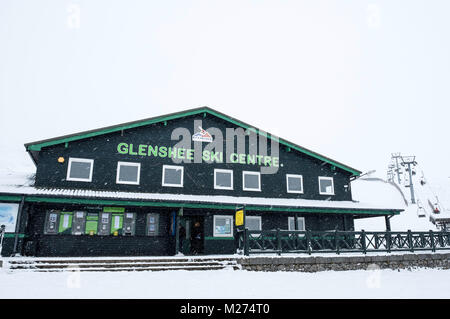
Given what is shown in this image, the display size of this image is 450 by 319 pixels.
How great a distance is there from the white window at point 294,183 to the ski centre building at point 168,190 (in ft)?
0.20

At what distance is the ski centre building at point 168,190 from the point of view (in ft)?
51.3

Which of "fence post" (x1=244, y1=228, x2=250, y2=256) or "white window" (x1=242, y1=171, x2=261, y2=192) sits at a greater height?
"white window" (x1=242, y1=171, x2=261, y2=192)

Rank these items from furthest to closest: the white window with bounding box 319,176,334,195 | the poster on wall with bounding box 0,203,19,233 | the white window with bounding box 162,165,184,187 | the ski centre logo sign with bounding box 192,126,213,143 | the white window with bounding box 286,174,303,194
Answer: the white window with bounding box 319,176,334,195, the white window with bounding box 286,174,303,194, the ski centre logo sign with bounding box 192,126,213,143, the white window with bounding box 162,165,184,187, the poster on wall with bounding box 0,203,19,233

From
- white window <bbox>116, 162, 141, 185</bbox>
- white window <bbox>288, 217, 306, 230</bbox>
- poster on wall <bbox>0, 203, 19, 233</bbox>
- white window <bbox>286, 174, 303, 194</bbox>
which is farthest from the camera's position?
white window <bbox>286, 174, 303, 194</bbox>

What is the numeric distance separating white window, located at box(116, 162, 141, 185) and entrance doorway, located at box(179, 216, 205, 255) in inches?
128

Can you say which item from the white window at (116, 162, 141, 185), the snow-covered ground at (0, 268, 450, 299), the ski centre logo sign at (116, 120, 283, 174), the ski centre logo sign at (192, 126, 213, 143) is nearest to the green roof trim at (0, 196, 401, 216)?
the white window at (116, 162, 141, 185)

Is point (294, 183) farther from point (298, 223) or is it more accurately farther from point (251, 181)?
point (251, 181)

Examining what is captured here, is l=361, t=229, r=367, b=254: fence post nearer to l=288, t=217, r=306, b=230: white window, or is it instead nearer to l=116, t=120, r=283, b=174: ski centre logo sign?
l=288, t=217, r=306, b=230: white window

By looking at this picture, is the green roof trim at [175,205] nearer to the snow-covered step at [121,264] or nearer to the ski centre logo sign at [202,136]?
the snow-covered step at [121,264]

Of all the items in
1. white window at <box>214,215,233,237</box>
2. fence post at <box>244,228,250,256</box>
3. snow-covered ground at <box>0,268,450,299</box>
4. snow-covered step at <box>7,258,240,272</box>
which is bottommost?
snow-covered ground at <box>0,268,450,299</box>

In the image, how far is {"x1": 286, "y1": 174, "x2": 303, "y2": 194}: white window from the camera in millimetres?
20844

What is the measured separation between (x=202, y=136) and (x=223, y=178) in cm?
264
